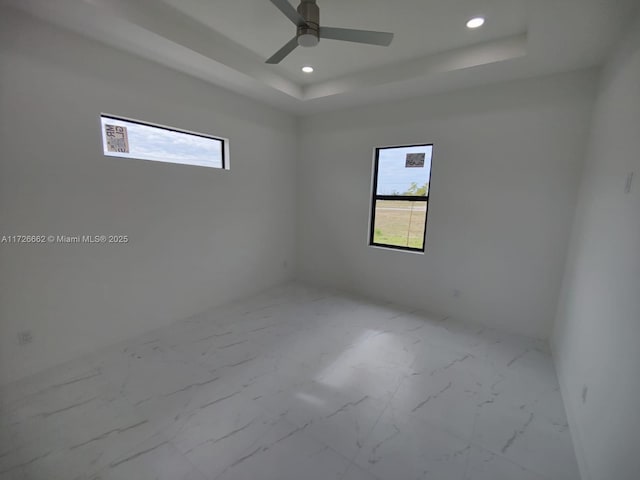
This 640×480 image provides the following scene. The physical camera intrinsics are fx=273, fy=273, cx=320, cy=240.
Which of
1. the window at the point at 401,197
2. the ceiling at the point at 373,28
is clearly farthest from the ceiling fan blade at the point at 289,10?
the window at the point at 401,197

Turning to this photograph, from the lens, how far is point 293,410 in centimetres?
187

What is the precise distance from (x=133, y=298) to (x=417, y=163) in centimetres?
358

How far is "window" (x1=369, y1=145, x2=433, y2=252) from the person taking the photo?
11.5 feet

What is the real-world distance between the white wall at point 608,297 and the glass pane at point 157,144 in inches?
141

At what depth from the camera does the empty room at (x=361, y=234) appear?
1.58m

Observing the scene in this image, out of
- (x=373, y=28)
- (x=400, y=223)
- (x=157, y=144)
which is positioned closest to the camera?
(x=373, y=28)

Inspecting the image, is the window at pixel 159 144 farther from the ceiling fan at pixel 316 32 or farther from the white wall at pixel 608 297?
the white wall at pixel 608 297

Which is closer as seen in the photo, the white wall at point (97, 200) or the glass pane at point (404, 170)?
the white wall at point (97, 200)

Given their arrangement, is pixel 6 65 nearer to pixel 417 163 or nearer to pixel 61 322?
pixel 61 322

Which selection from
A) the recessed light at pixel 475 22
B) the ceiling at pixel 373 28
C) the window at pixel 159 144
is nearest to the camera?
the ceiling at pixel 373 28

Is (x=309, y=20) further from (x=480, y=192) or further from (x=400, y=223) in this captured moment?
(x=400, y=223)

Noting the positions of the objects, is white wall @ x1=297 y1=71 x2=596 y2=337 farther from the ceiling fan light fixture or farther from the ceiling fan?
the ceiling fan light fixture

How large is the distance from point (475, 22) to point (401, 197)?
6.19 feet

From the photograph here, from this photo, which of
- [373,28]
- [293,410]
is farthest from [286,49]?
[293,410]
